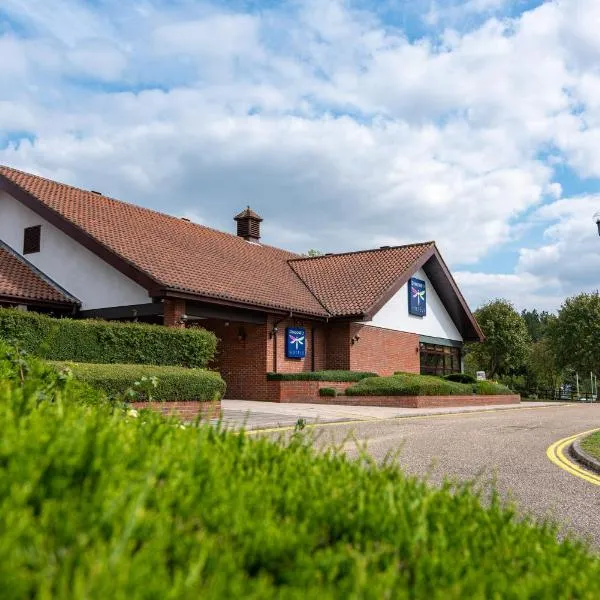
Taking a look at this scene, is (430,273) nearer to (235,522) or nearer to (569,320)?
(569,320)

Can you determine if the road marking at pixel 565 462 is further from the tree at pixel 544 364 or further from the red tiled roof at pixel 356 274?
A: the tree at pixel 544 364

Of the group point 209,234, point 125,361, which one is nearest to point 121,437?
point 125,361

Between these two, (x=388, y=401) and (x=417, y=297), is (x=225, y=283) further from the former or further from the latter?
(x=417, y=297)

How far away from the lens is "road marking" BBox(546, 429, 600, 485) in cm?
898

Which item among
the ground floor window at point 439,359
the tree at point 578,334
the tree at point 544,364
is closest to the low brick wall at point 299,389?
the ground floor window at point 439,359

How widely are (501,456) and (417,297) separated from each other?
23.1 m

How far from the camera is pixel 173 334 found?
18688mm

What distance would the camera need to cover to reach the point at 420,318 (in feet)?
111

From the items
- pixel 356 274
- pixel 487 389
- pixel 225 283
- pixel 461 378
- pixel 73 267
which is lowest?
pixel 487 389

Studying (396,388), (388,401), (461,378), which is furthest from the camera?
(461,378)

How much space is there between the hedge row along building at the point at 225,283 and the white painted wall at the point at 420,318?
9cm

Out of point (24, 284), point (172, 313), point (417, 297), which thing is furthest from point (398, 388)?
point (24, 284)

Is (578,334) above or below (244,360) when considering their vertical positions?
above

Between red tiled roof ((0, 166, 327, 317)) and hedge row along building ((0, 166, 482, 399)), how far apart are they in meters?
0.08
